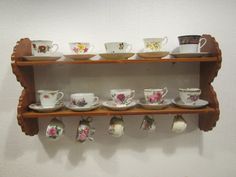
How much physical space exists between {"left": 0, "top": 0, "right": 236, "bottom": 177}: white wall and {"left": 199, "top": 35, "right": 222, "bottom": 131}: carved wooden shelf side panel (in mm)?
60

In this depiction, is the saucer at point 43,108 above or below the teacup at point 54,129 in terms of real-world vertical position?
above

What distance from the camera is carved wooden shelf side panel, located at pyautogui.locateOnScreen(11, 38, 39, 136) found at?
832mm

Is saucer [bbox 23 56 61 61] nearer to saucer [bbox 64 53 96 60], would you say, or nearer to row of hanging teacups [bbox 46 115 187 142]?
saucer [bbox 64 53 96 60]

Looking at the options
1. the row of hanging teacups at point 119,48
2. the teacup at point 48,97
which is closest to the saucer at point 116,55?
the row of hanging teacups at point 119,48

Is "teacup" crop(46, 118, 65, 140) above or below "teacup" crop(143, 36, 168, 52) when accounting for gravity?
below

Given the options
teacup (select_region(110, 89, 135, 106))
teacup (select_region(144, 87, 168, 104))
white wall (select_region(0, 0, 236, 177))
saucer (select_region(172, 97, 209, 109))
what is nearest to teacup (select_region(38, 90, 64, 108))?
white wall (select_region(0, 0, 236, 177))

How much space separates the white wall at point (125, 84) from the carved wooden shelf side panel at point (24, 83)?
58 mm

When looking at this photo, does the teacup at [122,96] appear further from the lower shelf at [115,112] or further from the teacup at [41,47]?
the teacup at [41,47]

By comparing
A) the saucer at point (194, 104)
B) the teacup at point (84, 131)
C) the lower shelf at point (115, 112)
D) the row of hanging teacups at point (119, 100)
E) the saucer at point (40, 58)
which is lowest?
the teacup at point (84, 131)

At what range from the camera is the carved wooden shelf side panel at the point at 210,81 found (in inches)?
33.0

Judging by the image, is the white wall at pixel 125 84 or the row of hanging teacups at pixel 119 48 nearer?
the row of hanging teacups at pixel 119 48

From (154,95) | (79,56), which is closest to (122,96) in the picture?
(154,95)

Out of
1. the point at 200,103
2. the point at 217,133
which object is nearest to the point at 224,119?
the point at 217,133

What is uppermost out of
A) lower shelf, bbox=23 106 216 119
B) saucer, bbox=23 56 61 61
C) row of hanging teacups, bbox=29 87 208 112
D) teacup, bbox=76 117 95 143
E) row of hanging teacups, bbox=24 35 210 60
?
row of hanging teacups, bbox=24 35 210 60
